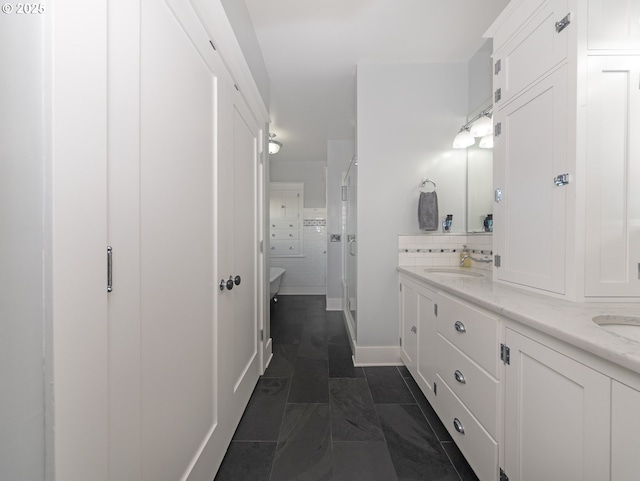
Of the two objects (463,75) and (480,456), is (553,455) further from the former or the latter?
(463,75)

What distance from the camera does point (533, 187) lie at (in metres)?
1.15

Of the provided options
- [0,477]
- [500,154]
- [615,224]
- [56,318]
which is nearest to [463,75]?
[500,154]

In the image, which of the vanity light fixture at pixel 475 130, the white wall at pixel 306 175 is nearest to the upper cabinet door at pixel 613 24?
the vanity light fixture at pixel 475 130

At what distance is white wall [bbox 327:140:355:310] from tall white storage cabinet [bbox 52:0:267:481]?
275cm

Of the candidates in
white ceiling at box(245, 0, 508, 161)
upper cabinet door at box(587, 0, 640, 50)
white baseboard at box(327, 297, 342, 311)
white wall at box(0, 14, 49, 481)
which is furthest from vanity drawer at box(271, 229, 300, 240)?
white wall at box(0, 14, 49, 481)

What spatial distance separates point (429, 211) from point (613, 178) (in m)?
1.16

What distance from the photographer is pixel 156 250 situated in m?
0.74

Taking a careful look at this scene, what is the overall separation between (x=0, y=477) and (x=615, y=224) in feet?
5.90

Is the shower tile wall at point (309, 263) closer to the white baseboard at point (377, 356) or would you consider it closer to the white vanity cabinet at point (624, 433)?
the white baseboard at point (377, 356)

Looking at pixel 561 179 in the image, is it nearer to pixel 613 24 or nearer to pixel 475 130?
pixel 613 24

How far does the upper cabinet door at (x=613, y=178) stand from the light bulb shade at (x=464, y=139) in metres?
1.12

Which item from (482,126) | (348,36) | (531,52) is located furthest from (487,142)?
(348,36)

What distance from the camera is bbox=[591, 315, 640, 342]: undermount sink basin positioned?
0.81m

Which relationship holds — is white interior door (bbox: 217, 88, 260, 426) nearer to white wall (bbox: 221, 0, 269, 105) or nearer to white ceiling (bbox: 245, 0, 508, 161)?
white wall (bbox: 221, 0, 269, 105)
